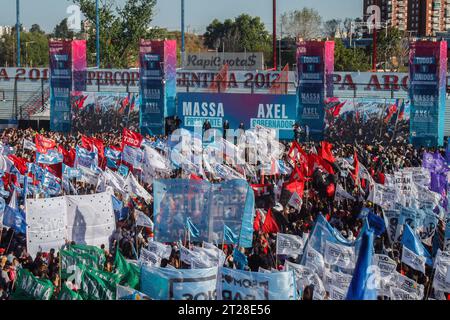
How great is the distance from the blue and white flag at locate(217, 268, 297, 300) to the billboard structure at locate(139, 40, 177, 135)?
22.9 meters

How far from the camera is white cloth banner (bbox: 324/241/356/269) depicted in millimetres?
12719

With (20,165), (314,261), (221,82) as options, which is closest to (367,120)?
(221,82)

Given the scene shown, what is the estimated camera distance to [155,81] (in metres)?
33.9

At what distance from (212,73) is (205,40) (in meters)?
40.9

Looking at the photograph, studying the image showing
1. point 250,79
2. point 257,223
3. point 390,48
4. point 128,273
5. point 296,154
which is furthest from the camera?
point 390,48

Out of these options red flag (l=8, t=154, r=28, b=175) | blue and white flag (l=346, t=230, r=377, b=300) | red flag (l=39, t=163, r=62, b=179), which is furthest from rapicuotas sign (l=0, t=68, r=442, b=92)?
blue and white flag (l=346, t=230, r=377, b=300)

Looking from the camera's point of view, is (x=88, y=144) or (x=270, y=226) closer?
(x=270, y=226)

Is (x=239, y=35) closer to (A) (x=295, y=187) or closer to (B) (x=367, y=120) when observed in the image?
(B) (x=367, y=120)

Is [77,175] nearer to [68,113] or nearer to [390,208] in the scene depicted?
[390,208]

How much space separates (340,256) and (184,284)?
266cm

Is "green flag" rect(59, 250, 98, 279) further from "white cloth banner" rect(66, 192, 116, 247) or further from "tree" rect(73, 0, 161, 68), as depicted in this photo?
"tree" rect(73, 0, 161, 68)

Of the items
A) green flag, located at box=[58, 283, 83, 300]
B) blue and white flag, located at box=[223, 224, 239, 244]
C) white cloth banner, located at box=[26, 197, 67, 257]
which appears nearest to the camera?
green flag, located at box=[58, 283, 83, 300]

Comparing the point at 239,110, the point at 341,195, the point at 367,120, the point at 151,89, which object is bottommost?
the point at 341,195

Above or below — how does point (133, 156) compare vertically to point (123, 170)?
above
